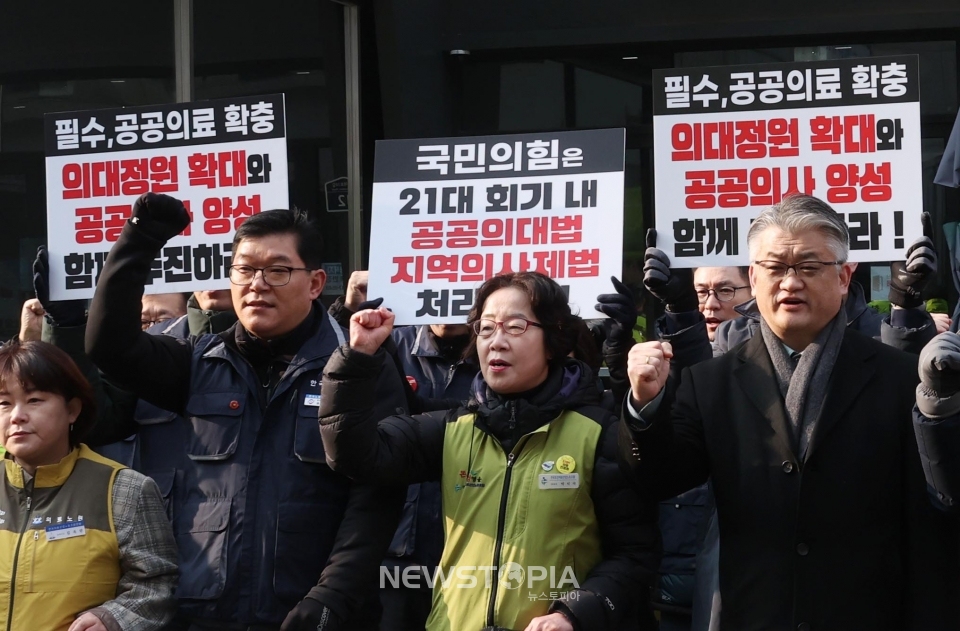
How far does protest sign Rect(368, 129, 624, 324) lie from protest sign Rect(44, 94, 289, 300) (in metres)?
0.46

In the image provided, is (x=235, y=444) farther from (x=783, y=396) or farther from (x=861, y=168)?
(x=861, y=168)

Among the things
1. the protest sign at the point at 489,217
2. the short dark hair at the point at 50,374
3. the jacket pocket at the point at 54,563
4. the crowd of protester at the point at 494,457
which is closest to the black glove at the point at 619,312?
the crowd of protester at the point at 494,457

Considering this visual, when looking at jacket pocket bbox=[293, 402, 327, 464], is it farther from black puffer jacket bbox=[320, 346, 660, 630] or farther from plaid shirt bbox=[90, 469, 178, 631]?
plaid shirt bbox=[90, 469, 178, 631]

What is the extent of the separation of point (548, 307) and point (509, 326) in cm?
15

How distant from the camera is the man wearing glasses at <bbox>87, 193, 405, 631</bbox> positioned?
400 centimetres

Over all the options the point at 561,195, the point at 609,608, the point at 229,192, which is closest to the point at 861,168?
the point at 561,195

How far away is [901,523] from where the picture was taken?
353 cm

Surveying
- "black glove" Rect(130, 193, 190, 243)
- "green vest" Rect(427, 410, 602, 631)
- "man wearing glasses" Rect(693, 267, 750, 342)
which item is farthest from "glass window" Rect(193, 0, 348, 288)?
"green vest" Rect(427, 410, 602, 631)

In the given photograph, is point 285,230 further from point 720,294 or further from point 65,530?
point 720,294

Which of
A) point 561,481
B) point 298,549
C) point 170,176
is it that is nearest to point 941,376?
point 561,481

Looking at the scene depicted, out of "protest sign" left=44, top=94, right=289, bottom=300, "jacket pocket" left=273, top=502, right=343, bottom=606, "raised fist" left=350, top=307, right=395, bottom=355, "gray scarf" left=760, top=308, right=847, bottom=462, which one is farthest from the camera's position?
"protest sign" left=44, top=94, right=289, bottom=300

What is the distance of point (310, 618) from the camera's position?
12.5 feet

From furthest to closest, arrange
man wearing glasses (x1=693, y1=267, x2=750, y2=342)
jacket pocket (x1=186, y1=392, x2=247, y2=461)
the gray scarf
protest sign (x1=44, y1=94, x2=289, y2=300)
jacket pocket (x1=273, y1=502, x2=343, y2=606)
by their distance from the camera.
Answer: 1. man wearing glasses (x1=693, y1=267, x2=750, y2=342)
2. protest sign (x1=44, y1=94, x2=289, y2=300)
3. jacket pocket (x1=186, y1=392, x2=247, y2=461)
4. jacket pocket (x1=273, y1=502, x2=343, y2=606)
5. the gray scarf

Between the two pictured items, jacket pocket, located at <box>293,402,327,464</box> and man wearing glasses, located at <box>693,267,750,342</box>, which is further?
man wearing glasses, located at <box>693,267,750,342</box>
